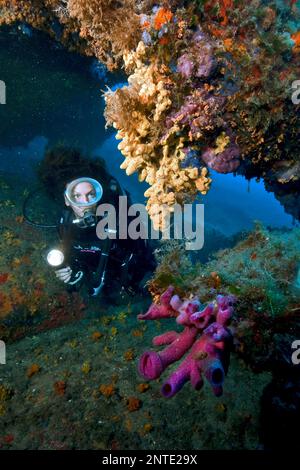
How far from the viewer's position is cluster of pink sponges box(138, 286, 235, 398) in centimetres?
277

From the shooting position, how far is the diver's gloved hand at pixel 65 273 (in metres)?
6.71

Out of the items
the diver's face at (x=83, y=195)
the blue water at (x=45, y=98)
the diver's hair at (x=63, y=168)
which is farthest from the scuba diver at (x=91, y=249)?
the diver's hair at (x=63, y=168)

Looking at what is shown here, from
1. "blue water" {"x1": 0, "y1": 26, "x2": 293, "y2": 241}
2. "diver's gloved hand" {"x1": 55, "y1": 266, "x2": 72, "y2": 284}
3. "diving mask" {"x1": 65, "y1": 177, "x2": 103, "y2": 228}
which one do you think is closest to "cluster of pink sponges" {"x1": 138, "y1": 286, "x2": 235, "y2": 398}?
"blue water" {"x1": 0, "y1": 26, "x2": 293, "y2": 241}

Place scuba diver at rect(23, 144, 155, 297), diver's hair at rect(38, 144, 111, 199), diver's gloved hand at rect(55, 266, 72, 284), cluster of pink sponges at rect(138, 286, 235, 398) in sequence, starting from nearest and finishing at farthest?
cluster of pink sponges at rect(138, 286, 235, 398), scuba diver at rect(23, 144, 155, 297), diver's gloved hand at rect(55, 266, 72, 284), diver's hair at rect(38, 144, 111, 199)

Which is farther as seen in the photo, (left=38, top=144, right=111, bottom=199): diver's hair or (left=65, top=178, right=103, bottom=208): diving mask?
(left=38, top=144, right=111, bottom=199): diver's hair

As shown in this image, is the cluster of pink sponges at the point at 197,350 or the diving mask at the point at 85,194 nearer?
the cluster of pink sponges at the point at 197,350

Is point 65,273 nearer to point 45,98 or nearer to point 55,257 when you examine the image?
point 55,257

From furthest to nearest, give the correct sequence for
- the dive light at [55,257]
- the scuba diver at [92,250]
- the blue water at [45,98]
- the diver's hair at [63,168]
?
the diver's hair at [63,168], the blue water at [45,98], the dive light at [55,257], the scuba diver at [92,250]

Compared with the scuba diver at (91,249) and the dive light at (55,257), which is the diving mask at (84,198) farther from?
the dive light at (55,257)

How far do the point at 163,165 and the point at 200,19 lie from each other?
189cm

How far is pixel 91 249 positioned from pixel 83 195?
1156 millimetres

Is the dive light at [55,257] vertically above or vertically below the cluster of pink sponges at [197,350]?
above

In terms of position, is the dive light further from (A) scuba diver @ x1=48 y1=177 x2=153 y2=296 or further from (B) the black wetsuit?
(B) the black wetsuit

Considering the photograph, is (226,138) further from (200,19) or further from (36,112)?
(36,112)
